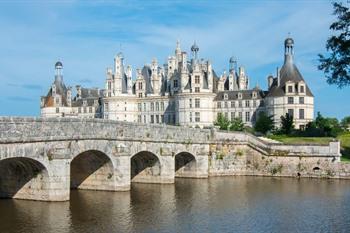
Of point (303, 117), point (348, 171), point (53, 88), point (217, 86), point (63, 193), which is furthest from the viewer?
point (53, 88)

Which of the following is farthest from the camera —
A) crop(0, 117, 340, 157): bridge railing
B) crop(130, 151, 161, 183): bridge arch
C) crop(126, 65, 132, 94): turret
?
crop(126, 65, 132, 94): turret

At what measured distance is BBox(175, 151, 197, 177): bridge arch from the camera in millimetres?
49125

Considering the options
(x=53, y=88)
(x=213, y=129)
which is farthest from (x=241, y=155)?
(x=53, y=88)

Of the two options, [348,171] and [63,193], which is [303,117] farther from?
[63,193]

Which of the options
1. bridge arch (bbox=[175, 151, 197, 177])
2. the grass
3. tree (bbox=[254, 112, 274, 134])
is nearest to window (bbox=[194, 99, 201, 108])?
tree (bbox=[254, 112, 274, 134])

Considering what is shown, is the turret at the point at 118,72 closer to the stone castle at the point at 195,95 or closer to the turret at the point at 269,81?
the stone castle at the point at 195,95

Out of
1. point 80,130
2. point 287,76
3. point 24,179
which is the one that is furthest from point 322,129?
point 24,179

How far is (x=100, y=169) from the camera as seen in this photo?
3750 centimetres

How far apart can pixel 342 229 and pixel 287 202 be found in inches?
325

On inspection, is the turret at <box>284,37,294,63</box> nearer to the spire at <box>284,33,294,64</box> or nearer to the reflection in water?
the spire at <box>284,33,294,64</box>

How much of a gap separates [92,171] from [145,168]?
7161 mm

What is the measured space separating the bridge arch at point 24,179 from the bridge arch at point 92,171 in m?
5.53

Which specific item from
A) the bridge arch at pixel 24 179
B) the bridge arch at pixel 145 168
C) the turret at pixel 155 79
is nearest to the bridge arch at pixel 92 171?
the bridge arch at pixel 24 179

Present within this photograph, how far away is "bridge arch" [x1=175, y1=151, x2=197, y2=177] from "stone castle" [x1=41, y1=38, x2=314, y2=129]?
35.7 meters
